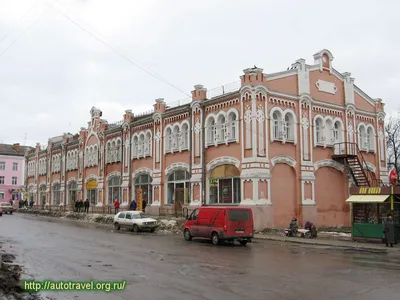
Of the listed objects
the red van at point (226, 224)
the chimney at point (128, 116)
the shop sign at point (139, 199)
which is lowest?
the red van at point (226, 224)

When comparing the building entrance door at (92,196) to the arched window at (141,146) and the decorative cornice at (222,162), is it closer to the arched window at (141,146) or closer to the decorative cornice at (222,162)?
the arched window at (141,146)

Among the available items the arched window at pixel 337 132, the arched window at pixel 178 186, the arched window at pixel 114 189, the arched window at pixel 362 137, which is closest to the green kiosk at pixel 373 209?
the arched window at pixel 337 132

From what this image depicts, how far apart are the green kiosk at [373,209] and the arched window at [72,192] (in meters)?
37.9

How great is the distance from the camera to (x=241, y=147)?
29.8m

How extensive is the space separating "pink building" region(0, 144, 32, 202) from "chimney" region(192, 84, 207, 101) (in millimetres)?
58786

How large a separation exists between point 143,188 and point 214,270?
1108 inches

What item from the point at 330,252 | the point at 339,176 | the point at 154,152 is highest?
the point at 154,152

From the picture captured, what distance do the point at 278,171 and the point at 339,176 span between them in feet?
22.2

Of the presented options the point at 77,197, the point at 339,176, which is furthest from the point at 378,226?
the point at 77,197

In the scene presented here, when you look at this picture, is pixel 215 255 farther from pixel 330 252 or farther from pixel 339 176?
pixel 339 176

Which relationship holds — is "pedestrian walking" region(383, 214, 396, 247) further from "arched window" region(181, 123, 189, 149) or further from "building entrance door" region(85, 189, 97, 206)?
"building entrance door" region(85, 189, 97, 206)

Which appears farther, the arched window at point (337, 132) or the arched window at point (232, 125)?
the arched window at point (337, 132)

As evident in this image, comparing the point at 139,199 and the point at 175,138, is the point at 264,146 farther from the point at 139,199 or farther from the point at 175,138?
the point at 139,199

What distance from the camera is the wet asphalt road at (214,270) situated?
9.88 m
